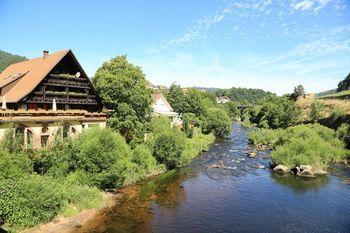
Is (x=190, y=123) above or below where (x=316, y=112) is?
below

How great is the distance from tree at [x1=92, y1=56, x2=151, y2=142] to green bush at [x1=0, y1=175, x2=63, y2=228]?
56.8 ft

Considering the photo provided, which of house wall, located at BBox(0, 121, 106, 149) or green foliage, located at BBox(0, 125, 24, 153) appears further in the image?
house wall, located at BBox(0, 121, 106, 149)

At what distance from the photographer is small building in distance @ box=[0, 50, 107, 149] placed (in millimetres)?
32875

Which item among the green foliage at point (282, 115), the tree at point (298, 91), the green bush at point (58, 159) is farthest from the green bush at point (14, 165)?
the tree at point (298, 91)

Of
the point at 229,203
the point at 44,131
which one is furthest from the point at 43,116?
the point at 229,203

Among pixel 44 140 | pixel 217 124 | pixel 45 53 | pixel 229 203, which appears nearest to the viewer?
pixel 44 140

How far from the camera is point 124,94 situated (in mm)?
44531

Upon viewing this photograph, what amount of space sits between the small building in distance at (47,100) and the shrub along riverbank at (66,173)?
196 cm

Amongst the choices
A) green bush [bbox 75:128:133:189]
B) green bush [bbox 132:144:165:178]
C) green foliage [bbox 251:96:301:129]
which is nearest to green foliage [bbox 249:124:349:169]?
green bush [bbox 132:144:165:178]

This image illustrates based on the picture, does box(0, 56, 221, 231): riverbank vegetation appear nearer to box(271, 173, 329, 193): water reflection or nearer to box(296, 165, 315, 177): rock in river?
box(271, 173, 329, 193): water reflection

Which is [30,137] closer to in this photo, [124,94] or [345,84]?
[124,94]

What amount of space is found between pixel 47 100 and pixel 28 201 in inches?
587

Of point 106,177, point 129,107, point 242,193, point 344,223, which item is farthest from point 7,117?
point 344,223

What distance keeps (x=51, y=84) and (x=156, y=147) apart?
17.1 m
